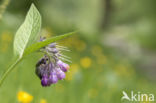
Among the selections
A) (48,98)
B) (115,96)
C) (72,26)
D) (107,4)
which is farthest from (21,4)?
(107,4)

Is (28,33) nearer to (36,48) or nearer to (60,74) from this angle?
(36,48)

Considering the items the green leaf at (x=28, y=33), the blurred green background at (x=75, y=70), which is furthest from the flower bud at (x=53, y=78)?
the blurred green background at (x=75, y=70)

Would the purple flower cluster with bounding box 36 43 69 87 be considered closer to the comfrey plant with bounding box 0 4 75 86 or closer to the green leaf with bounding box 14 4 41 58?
the comfrey plant with bounding box 0 4 75 86

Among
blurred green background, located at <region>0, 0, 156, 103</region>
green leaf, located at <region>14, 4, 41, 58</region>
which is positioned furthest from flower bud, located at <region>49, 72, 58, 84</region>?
blurred green background, located at <region>0, 0, 156, 103</region>

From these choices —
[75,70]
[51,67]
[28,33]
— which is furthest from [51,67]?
[75,70]

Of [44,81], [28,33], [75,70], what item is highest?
[75,70]

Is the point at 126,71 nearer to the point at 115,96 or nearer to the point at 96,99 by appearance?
the point at 115,96
